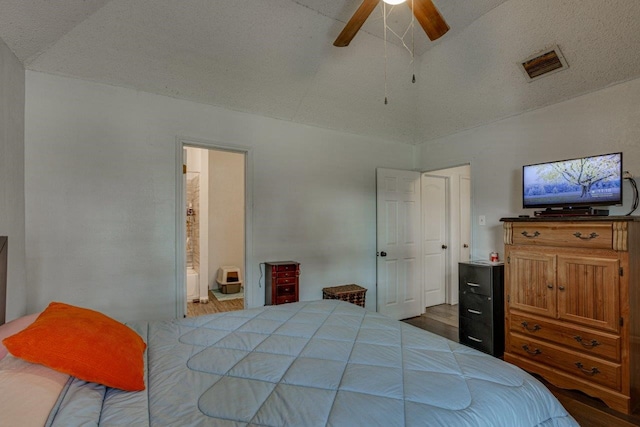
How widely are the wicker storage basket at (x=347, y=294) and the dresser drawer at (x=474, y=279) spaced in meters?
1.10

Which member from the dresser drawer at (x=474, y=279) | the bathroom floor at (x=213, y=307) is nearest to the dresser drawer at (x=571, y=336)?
the dresser drawer at (x=474, y=279)

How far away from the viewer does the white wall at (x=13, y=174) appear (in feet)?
6.31

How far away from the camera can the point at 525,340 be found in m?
2.67

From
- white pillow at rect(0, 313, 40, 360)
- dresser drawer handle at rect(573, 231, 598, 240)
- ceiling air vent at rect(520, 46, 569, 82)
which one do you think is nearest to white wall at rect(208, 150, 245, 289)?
white pillow at rect(0, 313, 40, 360)

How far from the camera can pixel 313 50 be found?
282 centimetres

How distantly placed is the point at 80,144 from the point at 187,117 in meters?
0.92

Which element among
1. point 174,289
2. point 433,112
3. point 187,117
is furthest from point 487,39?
point 174,289

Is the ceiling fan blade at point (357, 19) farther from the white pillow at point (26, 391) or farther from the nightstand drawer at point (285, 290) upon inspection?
the nightstand drawer at point (285, 290)

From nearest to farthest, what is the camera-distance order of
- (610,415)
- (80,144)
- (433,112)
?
(610,415) → (80,144) → (433,112)

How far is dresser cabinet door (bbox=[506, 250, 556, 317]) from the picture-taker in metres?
2.52

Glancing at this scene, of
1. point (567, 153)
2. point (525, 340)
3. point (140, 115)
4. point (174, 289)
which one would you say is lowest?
point (525, 340)

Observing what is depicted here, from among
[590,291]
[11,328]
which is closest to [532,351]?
[590,291]

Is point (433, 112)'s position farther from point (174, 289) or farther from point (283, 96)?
point (174, 289)

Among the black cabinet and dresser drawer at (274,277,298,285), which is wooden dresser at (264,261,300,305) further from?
the black cabinet
